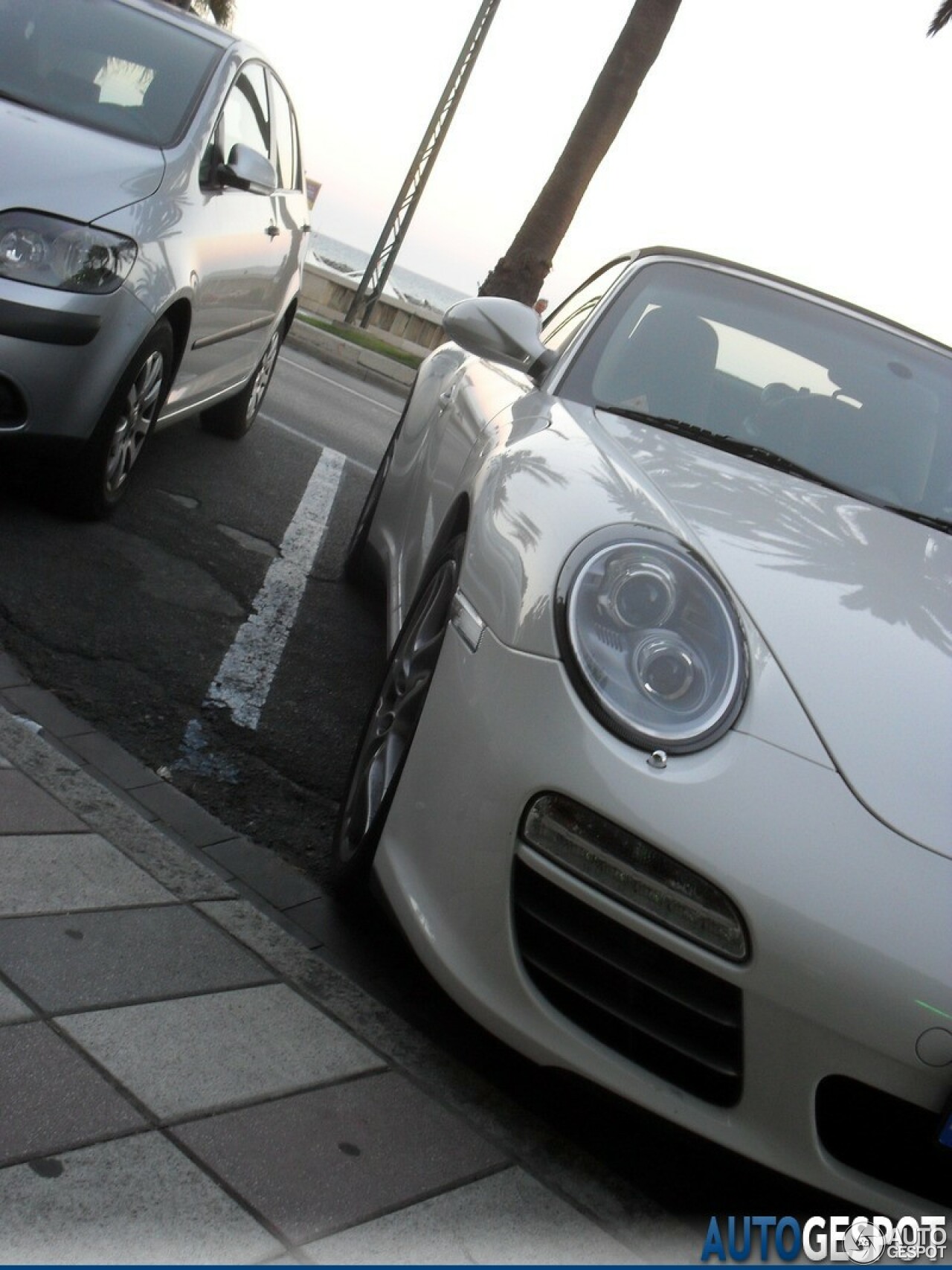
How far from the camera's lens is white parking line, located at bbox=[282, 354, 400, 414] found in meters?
11.4

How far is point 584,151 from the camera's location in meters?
14.0

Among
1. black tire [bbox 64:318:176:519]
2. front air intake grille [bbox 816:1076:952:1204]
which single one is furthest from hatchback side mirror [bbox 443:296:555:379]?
front air intake grille [bbox 816:1076:952:1204]

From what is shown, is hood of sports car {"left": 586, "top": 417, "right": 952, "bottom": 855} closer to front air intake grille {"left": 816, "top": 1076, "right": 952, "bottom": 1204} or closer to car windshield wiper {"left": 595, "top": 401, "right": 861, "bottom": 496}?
car windshield wiper {"left": 595, "top": 401, "right": 861, "bottom": 496}

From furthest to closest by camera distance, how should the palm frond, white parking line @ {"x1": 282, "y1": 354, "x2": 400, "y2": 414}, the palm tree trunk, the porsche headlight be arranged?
the palm frond → the palm tree trunk → white parking line @ {"x1": 282, "y1": 354, "x2": 400, "y2": 414} → the porsche headlight

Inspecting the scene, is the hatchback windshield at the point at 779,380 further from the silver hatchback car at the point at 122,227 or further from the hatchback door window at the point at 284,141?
the hatchback door window at the point at 284,141

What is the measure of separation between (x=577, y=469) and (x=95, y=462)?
7.22 feet

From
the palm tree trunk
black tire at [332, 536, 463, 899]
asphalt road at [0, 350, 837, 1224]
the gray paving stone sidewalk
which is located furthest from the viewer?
the palm tree trunk

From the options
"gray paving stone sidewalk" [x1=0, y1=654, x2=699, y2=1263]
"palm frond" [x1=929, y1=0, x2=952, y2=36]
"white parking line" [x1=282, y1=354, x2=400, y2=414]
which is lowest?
"white parking line" [x1=282, y1=354, x2=400, y2=414]

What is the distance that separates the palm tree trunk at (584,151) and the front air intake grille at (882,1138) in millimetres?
12343

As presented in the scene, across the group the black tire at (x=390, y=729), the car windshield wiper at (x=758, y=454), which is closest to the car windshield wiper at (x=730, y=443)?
the car windshield wiper at (x=758, y=454)

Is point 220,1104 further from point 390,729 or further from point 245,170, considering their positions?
point 245,170

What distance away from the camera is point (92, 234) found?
4023 mm

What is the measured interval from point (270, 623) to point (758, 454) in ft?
5.89

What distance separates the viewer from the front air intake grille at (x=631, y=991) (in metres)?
2.00
